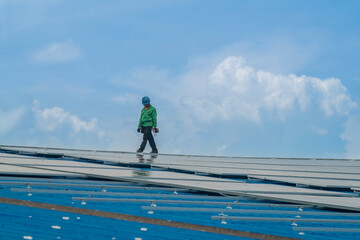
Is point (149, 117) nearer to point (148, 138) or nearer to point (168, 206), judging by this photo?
point (148, 138)

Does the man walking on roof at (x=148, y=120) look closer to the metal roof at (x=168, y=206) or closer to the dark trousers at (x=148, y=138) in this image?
the dark trousers at (x=148, y=138)

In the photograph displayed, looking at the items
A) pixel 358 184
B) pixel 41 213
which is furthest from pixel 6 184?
pixel 358 184

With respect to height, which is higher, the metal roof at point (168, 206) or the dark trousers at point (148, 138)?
the dark trousers at point (148, 138)

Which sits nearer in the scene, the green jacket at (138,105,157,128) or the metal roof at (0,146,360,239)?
the metal roof at (0,146,360,239)

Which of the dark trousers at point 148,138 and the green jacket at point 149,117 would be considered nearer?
the green jacket at point 149,117

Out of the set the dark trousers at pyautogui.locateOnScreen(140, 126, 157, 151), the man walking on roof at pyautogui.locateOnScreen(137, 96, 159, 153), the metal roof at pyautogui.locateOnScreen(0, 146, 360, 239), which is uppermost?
the man walking on roof at pyautogui.locateOnScreen(137, 96, 159, 153)

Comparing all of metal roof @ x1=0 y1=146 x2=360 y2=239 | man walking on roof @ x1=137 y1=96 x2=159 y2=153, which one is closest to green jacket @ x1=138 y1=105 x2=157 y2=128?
man walking on roof @ x1=137 y1=96 x2=159 y2=153

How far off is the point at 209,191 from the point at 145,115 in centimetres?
937

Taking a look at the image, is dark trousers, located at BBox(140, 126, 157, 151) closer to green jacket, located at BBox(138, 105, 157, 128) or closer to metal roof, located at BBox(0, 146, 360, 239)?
green jacket, located at BBox(138, 105, 157, 128)

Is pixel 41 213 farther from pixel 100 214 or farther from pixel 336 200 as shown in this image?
pixel 336 200

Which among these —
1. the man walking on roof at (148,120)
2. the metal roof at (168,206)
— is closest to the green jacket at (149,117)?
the man walking on roof at (148,120)

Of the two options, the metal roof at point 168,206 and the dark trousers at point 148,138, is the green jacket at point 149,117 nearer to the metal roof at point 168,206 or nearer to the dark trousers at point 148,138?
the dark trousers at point 148,138

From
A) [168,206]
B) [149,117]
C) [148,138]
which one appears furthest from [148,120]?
[168,206]

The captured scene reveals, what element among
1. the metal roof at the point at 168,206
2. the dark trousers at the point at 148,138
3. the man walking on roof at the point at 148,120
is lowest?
the metal roof at the point at 168,206
